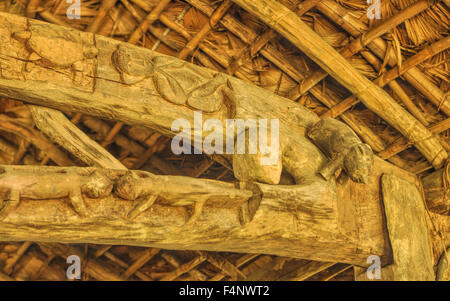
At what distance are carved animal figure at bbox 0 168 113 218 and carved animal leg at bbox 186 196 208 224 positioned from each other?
1.32 ft

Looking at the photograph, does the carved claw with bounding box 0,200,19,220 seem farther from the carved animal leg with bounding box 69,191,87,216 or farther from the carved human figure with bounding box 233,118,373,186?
the carved human figure with bounding box 233,118,373,186

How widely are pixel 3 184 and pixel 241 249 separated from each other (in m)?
1.18

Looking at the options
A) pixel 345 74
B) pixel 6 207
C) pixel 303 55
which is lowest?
pixel 6 207

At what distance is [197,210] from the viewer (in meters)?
2.00

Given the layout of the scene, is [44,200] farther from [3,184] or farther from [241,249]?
[241,249]

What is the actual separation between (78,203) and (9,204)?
25 centimetres

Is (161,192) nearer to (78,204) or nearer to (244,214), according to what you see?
(78,204)

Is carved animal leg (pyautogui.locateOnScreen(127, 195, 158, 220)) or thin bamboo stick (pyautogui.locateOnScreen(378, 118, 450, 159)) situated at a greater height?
thin bamboo stick (pyautogui.locateOnScreen(378, 118, 450, 159))

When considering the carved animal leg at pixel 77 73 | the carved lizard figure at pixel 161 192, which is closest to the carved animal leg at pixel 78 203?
the carved lizard figure at pixel 161 192

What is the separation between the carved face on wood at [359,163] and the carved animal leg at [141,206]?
111 centimetres

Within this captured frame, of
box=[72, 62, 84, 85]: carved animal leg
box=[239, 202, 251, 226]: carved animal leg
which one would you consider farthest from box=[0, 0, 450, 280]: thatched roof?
box=[239, 202, 251, 226]: carved animal leg

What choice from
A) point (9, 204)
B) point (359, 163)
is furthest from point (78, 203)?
point (359, 163)

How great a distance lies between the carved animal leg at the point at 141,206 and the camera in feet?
6.07

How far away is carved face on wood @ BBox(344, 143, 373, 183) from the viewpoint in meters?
2.33
